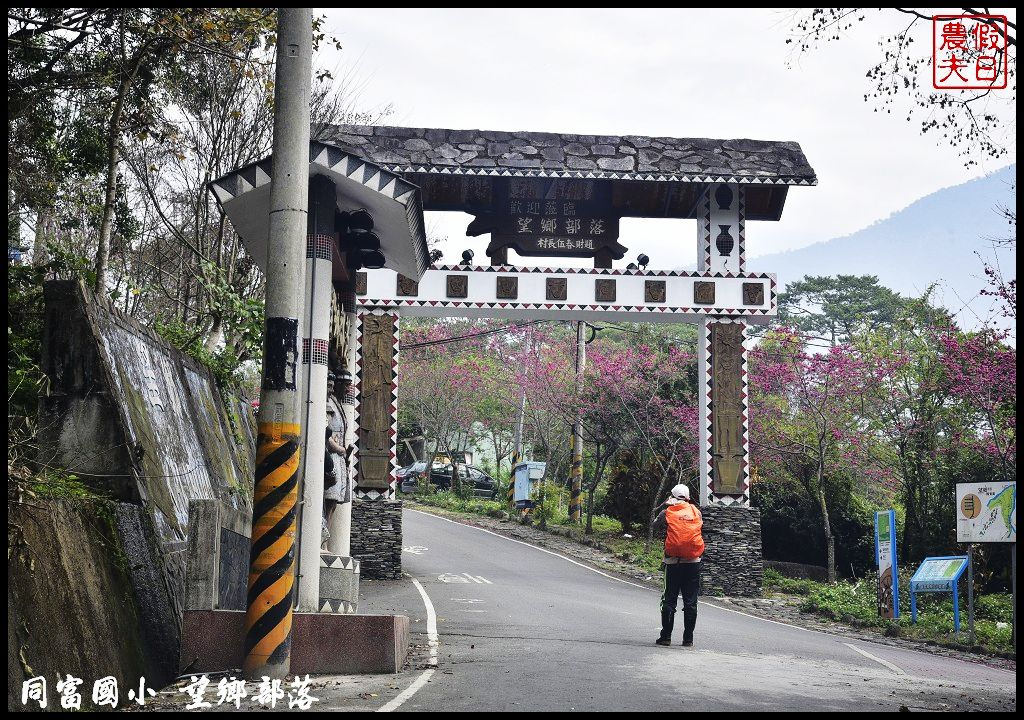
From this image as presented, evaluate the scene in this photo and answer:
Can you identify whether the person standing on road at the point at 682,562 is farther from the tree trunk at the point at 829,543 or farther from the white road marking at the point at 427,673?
the tree trunk at the point at 829,543

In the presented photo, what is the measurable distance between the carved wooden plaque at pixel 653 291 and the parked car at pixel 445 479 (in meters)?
26.5

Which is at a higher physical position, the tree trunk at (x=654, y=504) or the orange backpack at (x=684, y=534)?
the orange backpack at (x=684, y=534)

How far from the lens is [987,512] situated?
1560cm

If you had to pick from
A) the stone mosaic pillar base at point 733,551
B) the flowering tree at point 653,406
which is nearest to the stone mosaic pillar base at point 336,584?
the stone mosaic pillar base at point 733,551

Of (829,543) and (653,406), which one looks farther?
(653,406)

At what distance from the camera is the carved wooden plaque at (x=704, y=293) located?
22.8 metres

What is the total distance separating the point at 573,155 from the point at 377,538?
29.2 feet

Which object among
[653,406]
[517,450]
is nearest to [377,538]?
[653,406]

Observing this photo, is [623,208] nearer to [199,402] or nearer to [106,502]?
[199,402]

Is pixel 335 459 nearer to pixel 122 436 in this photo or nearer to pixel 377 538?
pixel 122 436

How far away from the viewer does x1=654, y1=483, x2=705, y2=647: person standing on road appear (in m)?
13.0

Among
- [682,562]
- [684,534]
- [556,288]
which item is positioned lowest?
[682,562]

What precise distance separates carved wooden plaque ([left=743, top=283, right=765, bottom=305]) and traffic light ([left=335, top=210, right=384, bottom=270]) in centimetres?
1236

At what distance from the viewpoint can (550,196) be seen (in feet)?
77.6
